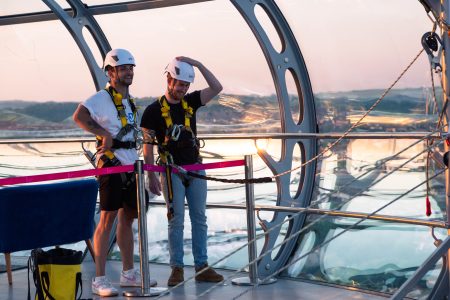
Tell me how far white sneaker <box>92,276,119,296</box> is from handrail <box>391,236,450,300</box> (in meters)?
2.39

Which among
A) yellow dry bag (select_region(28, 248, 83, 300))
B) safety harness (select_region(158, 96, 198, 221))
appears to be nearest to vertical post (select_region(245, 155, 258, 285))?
safety harness (select_region(158, 96, 198, 221))

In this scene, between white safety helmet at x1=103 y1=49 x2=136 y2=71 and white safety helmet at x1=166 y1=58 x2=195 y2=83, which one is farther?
white safety helmet at x1=166 y1=58 x2=195 y2=83

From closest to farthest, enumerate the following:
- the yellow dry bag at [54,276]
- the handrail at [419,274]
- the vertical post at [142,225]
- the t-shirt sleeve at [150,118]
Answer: the handrail at [419,274]
the yellow dry bag at [54,276]
the vertical post at [142,225]
the t-shirt sleeve at [150,118]

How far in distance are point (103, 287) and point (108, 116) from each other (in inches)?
45.0

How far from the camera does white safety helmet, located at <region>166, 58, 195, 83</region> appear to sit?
674cm

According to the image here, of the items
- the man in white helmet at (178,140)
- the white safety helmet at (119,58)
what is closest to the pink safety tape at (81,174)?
the man in white helmet at (178,140)

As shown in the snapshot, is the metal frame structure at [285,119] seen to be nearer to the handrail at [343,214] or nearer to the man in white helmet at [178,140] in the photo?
the handrail at [343,214]

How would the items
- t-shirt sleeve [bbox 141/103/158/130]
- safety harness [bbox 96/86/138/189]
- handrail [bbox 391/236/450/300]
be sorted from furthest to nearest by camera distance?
t-shirt sleeve [bbox 141/103/158/130], safety harness [bbox 96/86/138/189], handrail [bbox 391/236/450/300]

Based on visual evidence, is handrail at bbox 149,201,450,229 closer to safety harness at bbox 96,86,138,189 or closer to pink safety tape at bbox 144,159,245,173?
pink safety tape at bbox 144,159,245,173

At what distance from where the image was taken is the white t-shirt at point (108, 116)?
657cm

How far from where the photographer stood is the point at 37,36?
11.8 meters

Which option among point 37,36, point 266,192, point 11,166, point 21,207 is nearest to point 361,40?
point 266,192

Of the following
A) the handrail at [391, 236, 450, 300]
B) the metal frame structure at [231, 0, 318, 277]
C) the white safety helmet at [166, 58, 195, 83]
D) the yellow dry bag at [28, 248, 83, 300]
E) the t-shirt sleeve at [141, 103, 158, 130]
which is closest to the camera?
the handrail at [391, 236, 450, 300]

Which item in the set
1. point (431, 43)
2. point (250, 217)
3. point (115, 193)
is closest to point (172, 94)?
point (115, 193)
